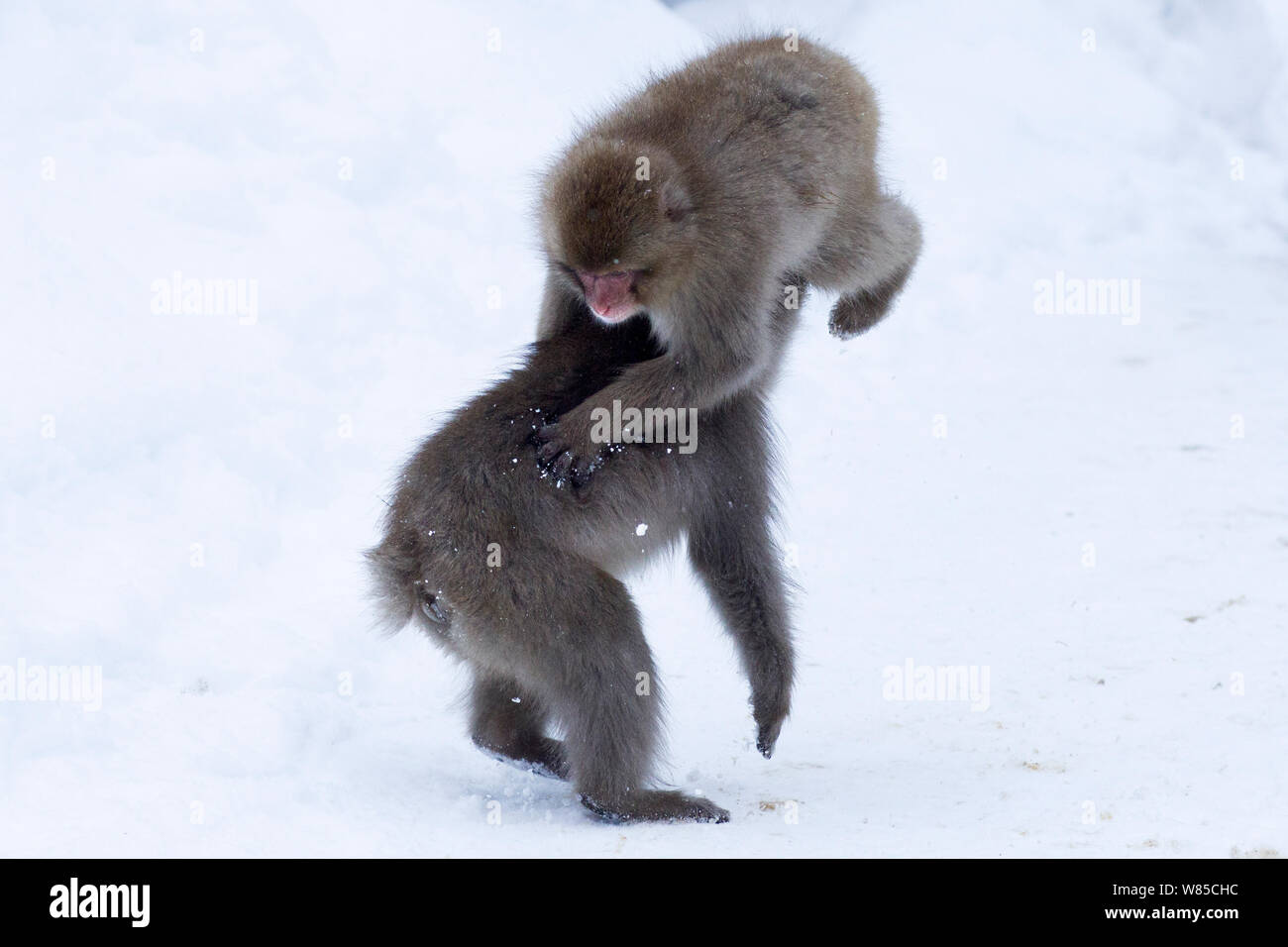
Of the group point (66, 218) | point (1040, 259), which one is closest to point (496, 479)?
point (66, 218)

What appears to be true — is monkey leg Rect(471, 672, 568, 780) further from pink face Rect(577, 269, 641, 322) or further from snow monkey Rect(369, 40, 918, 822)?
pink face Rect(577, 269, 641, 322)

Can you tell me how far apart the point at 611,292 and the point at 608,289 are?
0.01m

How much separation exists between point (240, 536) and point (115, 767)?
1.83 m

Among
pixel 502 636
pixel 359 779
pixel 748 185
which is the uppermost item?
pixel 748 185

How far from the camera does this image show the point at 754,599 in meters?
4.85

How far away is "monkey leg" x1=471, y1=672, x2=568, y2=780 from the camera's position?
472cm

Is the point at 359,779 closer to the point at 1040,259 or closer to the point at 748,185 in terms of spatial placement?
the point at 748,185

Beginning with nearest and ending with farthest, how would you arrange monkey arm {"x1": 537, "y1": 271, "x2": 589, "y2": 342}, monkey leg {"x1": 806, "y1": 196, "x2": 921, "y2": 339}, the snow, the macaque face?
1. the macaque face
2. the snow
3. monkey arm {"x1": 537, "y1": 271, "x2": 589, "y2": 342}
4. monkey leg {"x1": 806, "y1": 196, "x2": 921, "y2": 339}

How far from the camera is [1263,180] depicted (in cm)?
1116

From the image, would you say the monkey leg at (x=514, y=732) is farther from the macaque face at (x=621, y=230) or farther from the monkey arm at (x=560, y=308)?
the macaque face at (x=621, y=230)

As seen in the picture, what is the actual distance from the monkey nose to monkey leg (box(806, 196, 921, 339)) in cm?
84

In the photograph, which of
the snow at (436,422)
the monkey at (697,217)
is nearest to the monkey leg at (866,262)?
the monkey at (697,217)

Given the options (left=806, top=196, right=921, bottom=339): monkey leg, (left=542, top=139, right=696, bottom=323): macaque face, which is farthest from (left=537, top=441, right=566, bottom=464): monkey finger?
(left=806, top=196, right=921, bottom=339): monkey leg

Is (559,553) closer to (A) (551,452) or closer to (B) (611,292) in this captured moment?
(A) (551,452)
